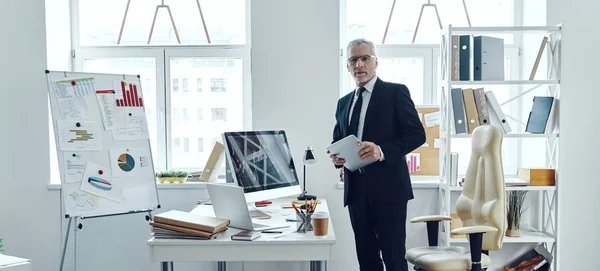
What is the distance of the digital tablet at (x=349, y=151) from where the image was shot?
2.53 meters

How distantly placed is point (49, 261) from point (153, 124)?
3.81 ft

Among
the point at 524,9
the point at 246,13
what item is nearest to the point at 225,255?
the point at 246,13

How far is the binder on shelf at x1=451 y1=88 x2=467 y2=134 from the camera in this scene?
11.0 feet

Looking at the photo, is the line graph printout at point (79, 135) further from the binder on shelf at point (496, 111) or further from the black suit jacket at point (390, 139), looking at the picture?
the binder on shelf at point (496, 111)

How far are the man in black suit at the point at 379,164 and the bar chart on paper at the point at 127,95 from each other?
1.41 m

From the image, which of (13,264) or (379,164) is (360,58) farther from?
(13,264)

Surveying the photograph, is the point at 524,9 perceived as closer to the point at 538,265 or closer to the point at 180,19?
the point at 538,265

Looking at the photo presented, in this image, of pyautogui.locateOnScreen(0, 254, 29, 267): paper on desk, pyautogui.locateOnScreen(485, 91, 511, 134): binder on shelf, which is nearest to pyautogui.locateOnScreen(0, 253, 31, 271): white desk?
pyautogui.locateOnScreen(0, 254, 29, 267): paper on desk

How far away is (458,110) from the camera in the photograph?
3.35 meters

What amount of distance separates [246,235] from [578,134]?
2316 mm

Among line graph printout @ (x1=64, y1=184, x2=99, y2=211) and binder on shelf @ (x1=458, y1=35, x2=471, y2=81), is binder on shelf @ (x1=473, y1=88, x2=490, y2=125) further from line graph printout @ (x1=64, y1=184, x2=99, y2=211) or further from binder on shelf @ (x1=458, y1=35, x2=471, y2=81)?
line graph printout @ (x1=64, y1=184, x2=99, y2=211)

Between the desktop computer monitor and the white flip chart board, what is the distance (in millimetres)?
890

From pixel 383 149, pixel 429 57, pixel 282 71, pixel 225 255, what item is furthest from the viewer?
pixel 429 57

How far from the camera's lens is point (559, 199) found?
3.40 metres
